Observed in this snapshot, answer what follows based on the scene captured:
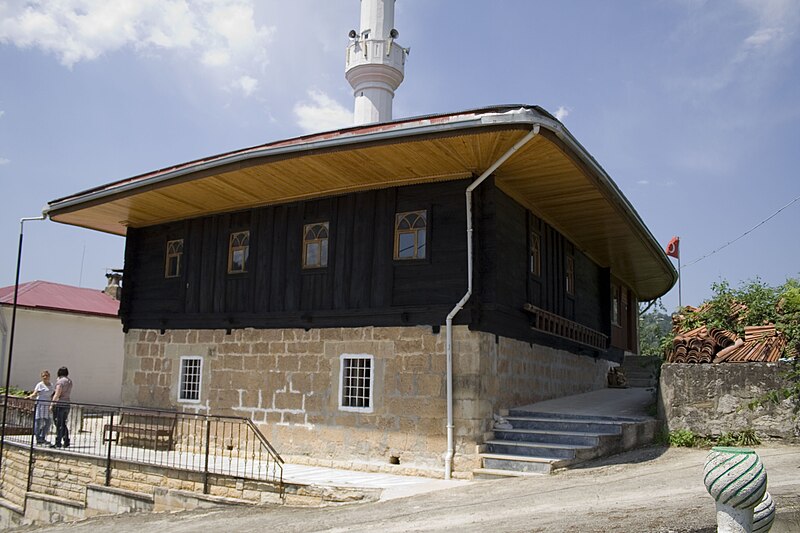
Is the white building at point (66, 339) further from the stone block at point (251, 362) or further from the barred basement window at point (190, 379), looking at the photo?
the stone block at point (251, 362)

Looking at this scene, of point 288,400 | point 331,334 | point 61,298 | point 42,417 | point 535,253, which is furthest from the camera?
point 61,298

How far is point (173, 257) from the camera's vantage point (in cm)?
1555

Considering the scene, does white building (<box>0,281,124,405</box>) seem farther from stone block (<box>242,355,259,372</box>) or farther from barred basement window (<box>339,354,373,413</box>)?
barred basement window (<box>339,354,373,413</box>)

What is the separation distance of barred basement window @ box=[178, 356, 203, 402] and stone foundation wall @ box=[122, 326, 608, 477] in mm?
140

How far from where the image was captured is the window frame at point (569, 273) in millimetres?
15159

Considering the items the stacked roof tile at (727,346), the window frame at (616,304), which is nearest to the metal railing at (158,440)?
the stacked roof tile at (727,346)

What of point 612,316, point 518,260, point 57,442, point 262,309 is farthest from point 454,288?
point 612,316

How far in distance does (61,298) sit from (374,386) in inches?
635

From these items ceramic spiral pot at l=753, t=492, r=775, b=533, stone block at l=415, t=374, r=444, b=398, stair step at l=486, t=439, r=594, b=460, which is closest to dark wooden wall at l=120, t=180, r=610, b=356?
stone block at l=415, t=374, r=444, b=398

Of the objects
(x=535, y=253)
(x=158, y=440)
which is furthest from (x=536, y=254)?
(x=158, y=440)

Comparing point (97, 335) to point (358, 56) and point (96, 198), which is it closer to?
point (96, 198)

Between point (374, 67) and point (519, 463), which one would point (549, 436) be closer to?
point (519, 463)

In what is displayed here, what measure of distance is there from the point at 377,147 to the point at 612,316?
12.2m

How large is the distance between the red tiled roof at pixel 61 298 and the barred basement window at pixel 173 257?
8.37 m
